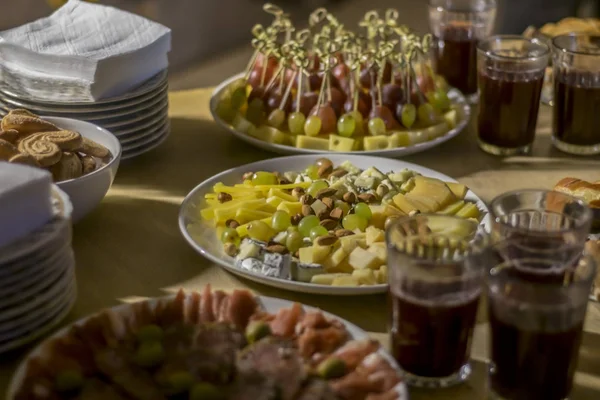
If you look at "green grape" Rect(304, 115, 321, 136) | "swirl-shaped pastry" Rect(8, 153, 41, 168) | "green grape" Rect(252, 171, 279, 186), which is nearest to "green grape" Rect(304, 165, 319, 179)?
"green grape" Rect(252, 171, 279, 186)

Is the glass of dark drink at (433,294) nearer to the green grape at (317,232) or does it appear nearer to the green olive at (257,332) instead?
the green olive at (257,332)

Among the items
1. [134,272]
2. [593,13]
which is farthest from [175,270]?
[593,13]

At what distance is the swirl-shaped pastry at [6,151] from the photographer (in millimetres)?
1350

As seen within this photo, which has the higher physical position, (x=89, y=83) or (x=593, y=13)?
(x=89, y=83)

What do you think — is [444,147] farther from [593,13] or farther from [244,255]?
[593,13]

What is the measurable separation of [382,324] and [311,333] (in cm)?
19

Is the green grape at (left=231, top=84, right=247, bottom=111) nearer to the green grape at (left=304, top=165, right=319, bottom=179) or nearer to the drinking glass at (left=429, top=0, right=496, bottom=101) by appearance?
the green grape at (left=304, top=165, right=319, bottom=179)

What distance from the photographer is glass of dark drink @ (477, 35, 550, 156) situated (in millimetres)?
1714

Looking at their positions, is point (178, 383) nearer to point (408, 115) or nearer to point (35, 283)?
point (35, 283)

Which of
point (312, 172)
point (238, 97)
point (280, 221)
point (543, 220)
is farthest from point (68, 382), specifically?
point (238, 97)

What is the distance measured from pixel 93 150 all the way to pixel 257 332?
1.98 ft

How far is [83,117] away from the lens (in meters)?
1.66

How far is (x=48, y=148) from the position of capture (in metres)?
1.39

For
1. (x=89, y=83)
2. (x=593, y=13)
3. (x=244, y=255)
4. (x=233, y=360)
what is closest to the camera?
(x=233, y=360)
